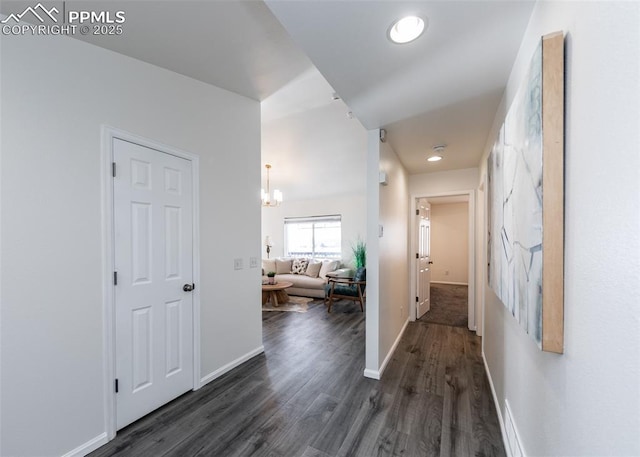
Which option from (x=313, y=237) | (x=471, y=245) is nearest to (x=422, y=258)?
(x=471, y=245)

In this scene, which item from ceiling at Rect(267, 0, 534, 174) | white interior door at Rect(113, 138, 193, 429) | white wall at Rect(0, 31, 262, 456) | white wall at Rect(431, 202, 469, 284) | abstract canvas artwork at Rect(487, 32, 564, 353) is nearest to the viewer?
abstract canvas artwork at Rect(487, 32, 564, 353)

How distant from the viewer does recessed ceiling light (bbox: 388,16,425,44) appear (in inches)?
48.2

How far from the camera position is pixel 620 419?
0.57 m

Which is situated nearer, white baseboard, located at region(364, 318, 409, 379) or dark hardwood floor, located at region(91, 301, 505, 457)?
dark hardwood floor, located at region(91, 301, 505, 457)

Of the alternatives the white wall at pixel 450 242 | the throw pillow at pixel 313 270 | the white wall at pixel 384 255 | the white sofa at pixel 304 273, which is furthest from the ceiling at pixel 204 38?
the white wall at pixel 450 242

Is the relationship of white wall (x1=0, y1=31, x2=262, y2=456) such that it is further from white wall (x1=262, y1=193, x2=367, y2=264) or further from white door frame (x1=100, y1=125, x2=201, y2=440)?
white wall (x1=262, y1=193, x2=367, y2=264)

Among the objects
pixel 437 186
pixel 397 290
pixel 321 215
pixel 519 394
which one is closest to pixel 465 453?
pixel 519 394

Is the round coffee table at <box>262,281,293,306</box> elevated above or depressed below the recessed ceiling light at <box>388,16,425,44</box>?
below

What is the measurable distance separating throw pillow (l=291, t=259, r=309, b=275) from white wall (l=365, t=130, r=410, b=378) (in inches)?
124

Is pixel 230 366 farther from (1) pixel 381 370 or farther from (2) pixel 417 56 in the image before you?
(2) pixel 417 56

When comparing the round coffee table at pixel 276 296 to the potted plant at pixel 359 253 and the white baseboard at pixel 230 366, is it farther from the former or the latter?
the white baseboard at pixel 230 366

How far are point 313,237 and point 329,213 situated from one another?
81 cm

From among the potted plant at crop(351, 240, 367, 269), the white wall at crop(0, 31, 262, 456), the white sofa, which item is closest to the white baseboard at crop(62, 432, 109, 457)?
the white wall at crop(0, 31, 262, 456)

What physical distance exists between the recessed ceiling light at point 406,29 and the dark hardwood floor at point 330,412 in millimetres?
2325
